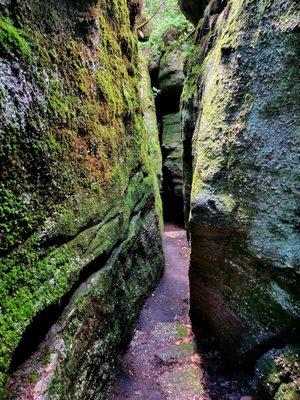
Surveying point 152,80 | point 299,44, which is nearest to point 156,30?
point 152,80

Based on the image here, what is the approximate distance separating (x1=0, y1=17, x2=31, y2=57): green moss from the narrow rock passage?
4.44 metres

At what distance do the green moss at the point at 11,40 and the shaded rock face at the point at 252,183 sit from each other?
258 cm

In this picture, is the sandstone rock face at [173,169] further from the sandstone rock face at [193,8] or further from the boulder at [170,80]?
the sandstone rock face at [193,8]

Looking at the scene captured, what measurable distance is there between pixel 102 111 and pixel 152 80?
13083mm

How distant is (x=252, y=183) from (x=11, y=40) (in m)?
3.03

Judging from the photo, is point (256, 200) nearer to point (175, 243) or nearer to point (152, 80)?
point (175, 243)

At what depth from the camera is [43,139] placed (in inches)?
117

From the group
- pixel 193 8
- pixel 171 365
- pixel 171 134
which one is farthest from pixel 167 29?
pixel 171 365

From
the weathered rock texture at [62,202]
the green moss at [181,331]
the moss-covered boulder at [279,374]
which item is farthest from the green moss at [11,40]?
the green moss at [181,331]

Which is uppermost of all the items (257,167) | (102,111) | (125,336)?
(102,111)

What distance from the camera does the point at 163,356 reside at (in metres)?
5.08

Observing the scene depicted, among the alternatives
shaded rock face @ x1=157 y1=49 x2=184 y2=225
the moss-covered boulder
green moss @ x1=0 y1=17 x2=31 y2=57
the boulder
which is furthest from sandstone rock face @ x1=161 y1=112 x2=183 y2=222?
green moss @ x1=0 y1=17 x2=31 y2=57

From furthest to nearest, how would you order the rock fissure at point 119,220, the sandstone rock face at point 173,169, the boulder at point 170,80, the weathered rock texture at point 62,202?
1. the boulder at point 170,80
2. the sandstone rock face at point 173,169
3. the rock fissure at point 119,220
4. the weathered rock texture at point 62,202

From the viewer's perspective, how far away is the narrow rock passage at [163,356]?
4.33 metres
